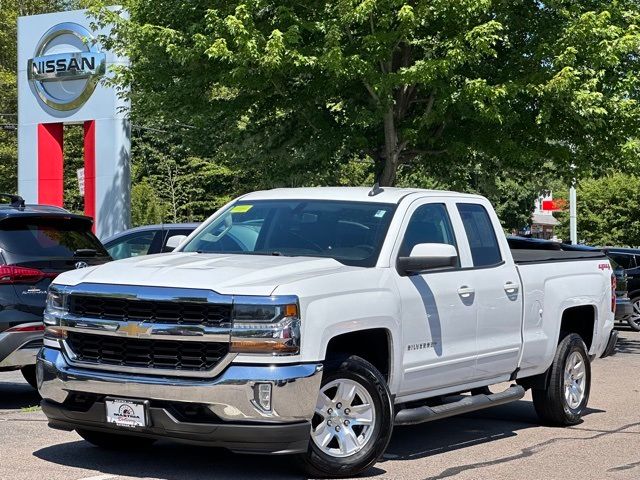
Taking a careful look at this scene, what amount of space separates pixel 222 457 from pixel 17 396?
4.26 m

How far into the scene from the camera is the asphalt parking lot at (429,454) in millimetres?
7363

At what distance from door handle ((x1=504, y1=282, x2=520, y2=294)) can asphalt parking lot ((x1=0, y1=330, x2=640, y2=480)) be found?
123cm

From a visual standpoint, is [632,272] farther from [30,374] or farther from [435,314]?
[435,314]

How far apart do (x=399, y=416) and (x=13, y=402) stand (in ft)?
16.0

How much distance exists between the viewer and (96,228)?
28.7 metres

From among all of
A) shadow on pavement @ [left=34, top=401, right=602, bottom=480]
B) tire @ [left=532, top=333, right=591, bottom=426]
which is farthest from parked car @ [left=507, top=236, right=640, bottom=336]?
shadow on pavement @ [left=34, top=401, right=602, bottom=480]

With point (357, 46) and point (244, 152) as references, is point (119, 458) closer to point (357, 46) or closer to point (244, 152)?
point (357, 46)

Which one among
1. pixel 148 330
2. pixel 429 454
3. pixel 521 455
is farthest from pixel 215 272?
pixel 521 455

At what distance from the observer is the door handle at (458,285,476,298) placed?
27.0ft

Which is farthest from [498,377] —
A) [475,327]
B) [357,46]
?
[357,46]

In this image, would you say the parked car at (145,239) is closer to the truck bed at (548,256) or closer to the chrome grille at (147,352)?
the truck bed at (548,256)

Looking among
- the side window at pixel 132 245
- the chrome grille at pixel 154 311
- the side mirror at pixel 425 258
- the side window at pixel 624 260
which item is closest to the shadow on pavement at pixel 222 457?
the chrome grille at pixel 154 311

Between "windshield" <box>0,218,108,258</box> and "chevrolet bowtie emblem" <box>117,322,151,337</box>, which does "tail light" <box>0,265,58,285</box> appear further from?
"chevrolet bowtie emblem" <box>117,322,151,337</box>

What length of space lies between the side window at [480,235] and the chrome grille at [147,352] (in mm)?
2733
